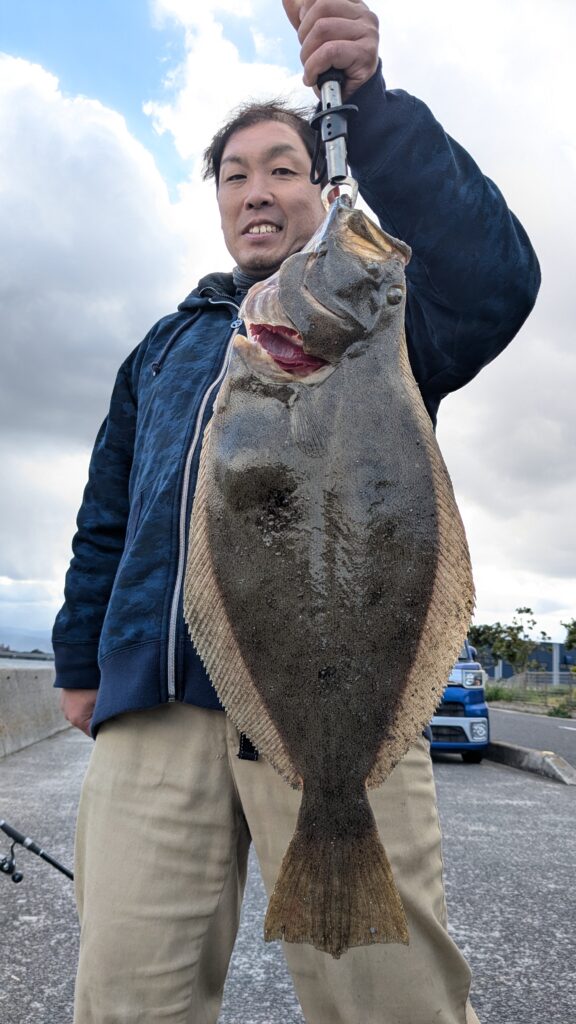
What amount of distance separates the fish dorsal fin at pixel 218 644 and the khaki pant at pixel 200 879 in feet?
0.95

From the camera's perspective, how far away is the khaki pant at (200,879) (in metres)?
1.81

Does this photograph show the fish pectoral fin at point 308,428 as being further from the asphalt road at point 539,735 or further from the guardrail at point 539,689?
the guardrail at point 539,689

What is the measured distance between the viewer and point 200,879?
1.96 m

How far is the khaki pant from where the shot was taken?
1812mm

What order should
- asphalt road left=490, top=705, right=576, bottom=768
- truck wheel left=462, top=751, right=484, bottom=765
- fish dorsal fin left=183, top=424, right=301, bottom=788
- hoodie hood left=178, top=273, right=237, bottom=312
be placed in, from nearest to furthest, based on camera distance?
1. fish dorsal fin left=183, top=424, right=301, bottom=788
2. hoodie hood left=178, top=273, right=237, bottom=312
3. truck wheel left=462, top=751, right=484, bottom=765
4. asphalt road left=490, top=705, right=576, bottom=768

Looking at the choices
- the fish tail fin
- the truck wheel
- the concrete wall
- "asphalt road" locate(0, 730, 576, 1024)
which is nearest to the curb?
the truck wheel

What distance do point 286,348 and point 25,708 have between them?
8610mm

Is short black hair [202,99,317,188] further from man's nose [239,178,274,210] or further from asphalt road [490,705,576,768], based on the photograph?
asphalt road [490,705,576,768]

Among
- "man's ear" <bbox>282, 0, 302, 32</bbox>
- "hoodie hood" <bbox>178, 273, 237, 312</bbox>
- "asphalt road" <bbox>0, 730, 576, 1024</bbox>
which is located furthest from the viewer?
"asphalt road" <bbox>0, 730, 576, 1024</bbox>

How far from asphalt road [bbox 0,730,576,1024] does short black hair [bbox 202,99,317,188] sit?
2.97 meters

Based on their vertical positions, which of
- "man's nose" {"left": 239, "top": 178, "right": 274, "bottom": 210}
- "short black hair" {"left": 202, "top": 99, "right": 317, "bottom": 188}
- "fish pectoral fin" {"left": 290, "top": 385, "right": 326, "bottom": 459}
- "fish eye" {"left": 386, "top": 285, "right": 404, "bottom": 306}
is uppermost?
"short black hair" {"left": 202, "top": 99, "right": 317, "bottom": 188}

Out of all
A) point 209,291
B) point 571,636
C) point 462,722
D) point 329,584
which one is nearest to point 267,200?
point 209,291

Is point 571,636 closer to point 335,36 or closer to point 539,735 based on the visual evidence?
point 539,735

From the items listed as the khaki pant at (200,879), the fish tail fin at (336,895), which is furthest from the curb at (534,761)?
the fish tail fin at (336,895)
